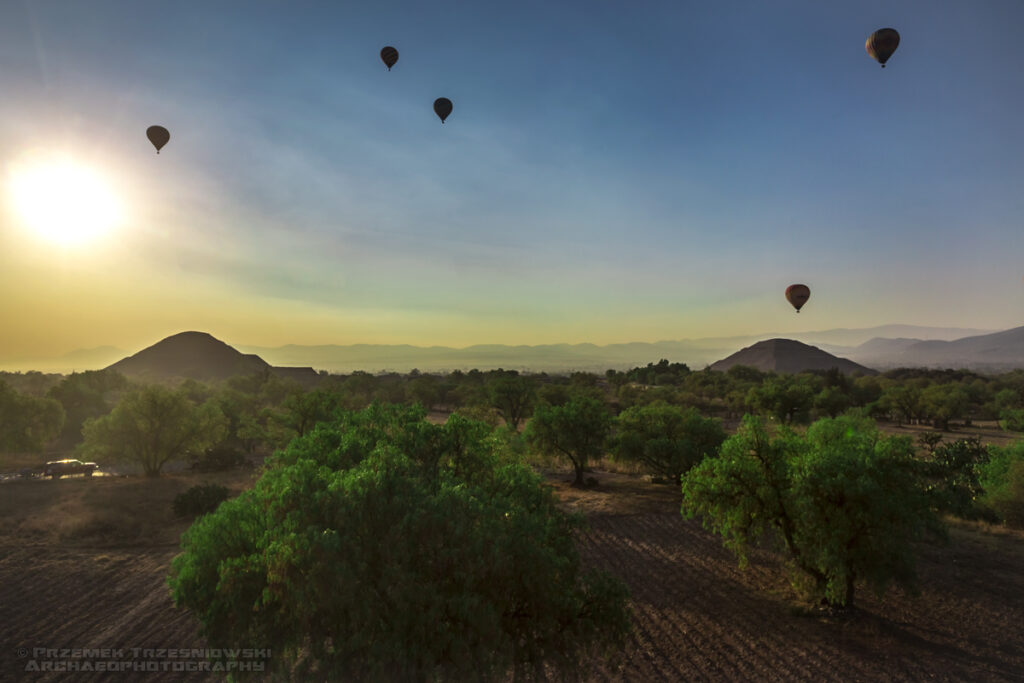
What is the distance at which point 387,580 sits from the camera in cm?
1085

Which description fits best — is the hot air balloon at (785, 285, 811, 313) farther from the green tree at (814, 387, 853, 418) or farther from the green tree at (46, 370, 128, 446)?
the green tree at (46, 370, 128, 446)

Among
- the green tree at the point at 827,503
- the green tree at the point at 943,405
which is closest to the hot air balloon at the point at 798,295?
the green tree at the point at 827,503

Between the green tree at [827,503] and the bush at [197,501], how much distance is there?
3632 centimetres

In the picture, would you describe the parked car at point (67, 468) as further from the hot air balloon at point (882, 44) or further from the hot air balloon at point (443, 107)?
the hot air balloon at point (882, 44)

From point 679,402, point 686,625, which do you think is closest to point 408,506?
point 686,625

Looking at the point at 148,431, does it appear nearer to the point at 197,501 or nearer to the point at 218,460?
the point at 218,460

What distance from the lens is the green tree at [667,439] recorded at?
4103cm

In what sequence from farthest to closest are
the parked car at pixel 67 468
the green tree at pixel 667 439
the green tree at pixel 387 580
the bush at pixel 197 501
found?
the parked car at pixel 67 468 < the green tree at pixel 667 439 < the bush at pixel 197 501 < the green tree at pixel 387 580

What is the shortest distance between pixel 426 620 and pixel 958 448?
2324 inches

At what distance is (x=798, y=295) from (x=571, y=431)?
1089 inches

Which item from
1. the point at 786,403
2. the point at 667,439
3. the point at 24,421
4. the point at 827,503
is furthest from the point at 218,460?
the point at 786,403

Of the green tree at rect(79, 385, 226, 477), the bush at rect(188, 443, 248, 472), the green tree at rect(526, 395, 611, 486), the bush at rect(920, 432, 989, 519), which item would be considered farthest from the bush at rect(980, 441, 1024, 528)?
the bush at rect(188, 443, 248, 472)

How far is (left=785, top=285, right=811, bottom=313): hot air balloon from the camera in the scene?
156 ft

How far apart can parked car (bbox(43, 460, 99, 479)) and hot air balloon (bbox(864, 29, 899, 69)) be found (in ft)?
281
